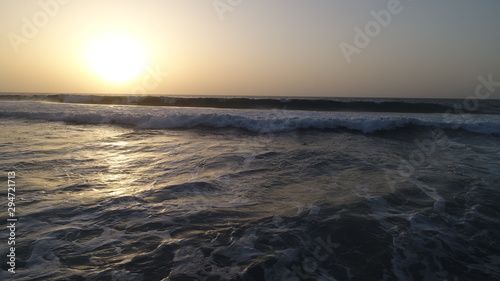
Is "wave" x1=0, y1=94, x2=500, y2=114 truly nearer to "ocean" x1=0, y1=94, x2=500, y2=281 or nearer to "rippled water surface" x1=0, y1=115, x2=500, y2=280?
"ocean" x1=0, y1=94, x2=500, y2=281

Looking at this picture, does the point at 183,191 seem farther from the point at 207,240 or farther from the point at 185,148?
the point at 185,148

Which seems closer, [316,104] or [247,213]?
[247,213]

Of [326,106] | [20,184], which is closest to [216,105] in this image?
[326,106]

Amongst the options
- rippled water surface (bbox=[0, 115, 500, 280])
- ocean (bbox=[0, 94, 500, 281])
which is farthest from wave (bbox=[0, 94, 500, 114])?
rippled water surface (bbox=[0, 115, 500, 280])

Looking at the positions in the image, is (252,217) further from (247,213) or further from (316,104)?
(316,104)

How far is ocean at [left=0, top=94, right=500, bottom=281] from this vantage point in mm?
2857

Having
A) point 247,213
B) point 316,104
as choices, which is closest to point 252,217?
point 247,213

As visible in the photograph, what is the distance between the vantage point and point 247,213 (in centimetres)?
415

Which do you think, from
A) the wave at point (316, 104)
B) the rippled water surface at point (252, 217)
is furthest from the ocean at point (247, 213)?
the wave at point (316, 104)

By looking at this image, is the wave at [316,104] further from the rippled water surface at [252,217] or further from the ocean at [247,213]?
the rippled water surface at [252,217]

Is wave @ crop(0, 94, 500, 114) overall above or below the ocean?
above

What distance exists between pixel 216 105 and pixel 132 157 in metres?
23.8

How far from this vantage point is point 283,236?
136 inches

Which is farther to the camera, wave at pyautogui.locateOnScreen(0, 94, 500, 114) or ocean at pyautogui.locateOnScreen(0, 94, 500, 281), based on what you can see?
wave at pyautogui.locateOnScreen(0, 94, 500, 114)
